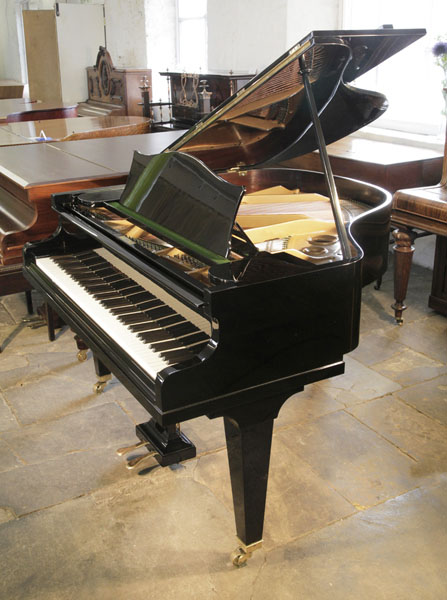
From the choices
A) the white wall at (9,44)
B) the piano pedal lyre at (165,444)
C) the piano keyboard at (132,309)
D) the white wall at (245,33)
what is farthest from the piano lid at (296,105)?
the white wall at (9,44)

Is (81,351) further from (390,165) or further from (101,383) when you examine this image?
(390,165)

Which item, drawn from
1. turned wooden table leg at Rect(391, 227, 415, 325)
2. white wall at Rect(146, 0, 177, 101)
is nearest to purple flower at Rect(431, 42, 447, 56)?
turned wooden table leg at Rect(391, 227, 415, 325)

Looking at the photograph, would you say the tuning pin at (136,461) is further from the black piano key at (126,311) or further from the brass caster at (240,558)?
the black piano key at (126,311)

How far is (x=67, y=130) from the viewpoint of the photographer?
18.0 ft

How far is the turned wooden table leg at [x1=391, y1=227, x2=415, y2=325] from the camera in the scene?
364 centimetres

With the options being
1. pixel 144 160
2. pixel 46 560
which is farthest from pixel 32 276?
pixel 46 560

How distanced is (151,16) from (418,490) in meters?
7.21

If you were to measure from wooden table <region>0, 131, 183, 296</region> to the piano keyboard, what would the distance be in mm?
644

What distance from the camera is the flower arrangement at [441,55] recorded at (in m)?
3.98

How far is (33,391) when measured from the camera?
313 centimetres

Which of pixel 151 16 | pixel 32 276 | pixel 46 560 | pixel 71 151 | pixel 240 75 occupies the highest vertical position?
pixel 151 16

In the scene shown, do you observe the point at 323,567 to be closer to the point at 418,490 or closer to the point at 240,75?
the point at 418,490

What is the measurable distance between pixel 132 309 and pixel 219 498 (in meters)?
0.82

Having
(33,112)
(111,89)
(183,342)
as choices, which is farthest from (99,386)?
(111,89)
